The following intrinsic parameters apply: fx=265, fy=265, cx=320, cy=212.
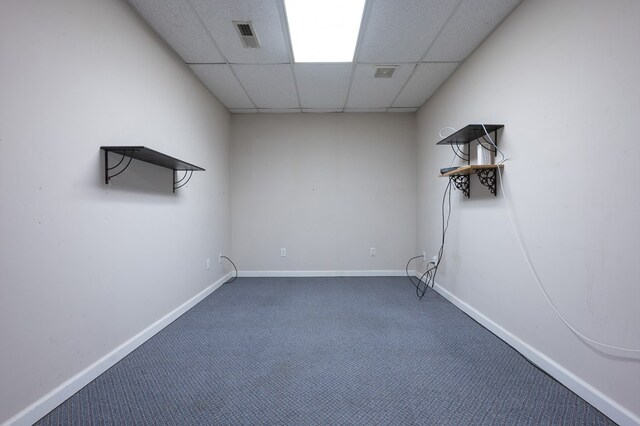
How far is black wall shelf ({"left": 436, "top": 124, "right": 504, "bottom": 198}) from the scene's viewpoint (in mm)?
2045

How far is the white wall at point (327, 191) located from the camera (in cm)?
391

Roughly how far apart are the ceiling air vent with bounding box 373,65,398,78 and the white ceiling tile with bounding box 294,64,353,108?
0.27 m

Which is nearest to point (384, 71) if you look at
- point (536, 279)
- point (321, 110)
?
point (321, 110)

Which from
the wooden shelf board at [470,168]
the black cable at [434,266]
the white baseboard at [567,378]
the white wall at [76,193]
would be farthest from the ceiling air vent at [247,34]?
the white baseboard at [567,378]

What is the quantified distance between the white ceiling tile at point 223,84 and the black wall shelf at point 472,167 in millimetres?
2313

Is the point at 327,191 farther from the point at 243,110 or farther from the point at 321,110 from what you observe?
the point at 243,110

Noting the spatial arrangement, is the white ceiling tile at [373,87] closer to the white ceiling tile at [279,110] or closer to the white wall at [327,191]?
the white wall at [327,191]

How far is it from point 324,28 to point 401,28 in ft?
1.98

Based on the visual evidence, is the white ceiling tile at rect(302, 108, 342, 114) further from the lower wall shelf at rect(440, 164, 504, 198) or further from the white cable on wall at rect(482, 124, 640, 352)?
the white cable on wall at rect(482, 124, 640, 352)

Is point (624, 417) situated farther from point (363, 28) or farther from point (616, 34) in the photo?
point (363, 28)

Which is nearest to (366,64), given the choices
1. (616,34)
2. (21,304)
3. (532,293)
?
(616,34)

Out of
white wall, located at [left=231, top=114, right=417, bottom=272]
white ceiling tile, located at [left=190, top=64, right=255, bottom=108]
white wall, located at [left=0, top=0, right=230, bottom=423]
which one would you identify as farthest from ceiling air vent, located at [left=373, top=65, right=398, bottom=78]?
white wall, located at [left=0, top=0, right=230, bottom=423]

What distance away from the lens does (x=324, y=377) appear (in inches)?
62.0

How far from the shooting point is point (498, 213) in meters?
2.07
